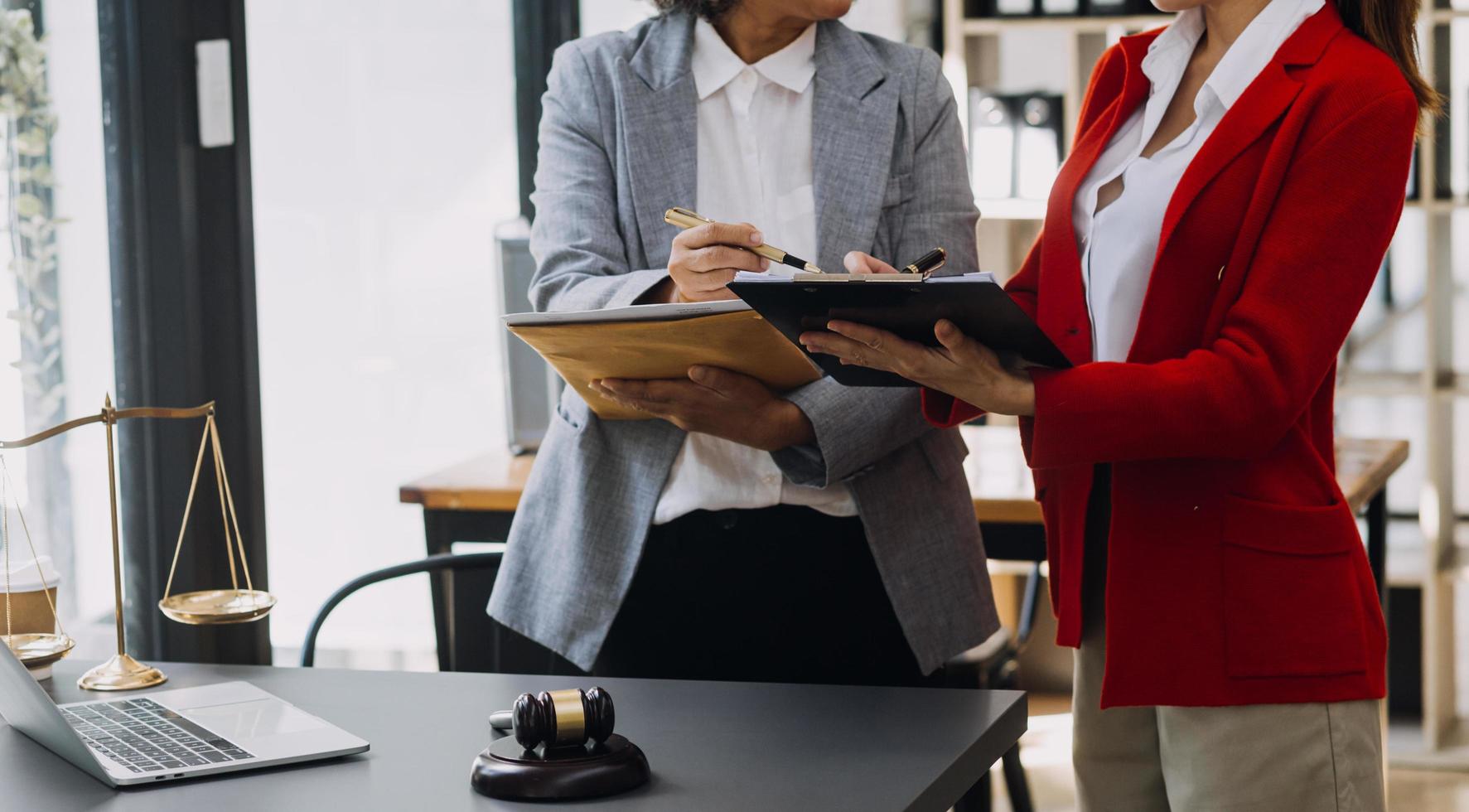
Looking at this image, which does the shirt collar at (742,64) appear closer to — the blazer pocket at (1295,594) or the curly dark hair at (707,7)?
the curly dark hair at (707,7)

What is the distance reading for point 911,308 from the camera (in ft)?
4.25

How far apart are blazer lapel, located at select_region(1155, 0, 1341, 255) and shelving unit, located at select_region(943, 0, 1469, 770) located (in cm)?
246

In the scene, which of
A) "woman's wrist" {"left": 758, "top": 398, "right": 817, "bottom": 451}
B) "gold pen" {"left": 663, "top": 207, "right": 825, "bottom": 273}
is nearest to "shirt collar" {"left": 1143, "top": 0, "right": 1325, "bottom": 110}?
"gold pen" {"left": 663, "top": 207, "right": 825, "bottom": 273}

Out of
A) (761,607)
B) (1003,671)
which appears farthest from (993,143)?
(761,607)

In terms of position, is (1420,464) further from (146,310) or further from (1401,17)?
(146,310)

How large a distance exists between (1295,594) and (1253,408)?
0.19 m

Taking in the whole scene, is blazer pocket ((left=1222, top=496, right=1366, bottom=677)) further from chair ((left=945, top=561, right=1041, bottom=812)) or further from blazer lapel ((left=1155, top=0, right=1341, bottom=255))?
chair ((left=945, top=561, right=1041, bottom=812))

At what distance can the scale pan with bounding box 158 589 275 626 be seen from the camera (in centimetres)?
148

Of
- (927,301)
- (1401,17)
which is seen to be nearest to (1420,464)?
(1401,17)

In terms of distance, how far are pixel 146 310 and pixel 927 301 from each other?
4.47 ft

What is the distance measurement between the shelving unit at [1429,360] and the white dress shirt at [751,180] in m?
2.19

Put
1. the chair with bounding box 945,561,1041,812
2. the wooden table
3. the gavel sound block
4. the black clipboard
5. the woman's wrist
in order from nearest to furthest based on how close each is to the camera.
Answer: the gavel sound block < the black clipboard < the woman's wrist < the chair with bounding box 945,561,1041,812 < the wooden table

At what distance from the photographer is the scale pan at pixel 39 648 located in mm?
1410

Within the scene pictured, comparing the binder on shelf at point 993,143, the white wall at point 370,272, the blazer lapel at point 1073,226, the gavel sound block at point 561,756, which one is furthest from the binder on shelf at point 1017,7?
the gavel sound block at point 561,756
